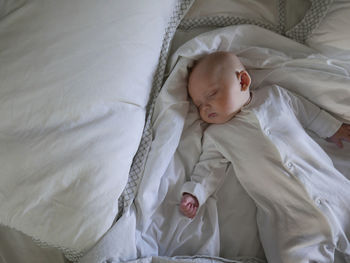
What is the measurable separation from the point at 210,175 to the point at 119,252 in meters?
0.36

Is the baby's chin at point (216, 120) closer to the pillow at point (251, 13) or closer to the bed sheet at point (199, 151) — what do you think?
the bed sheet at point (199, 151)

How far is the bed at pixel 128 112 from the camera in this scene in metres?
0.76

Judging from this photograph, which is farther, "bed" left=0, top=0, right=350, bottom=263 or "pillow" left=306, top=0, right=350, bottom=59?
"pillow" left=306, top=0, right=350, bottom=59

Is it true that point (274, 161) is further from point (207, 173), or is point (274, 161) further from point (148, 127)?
point (148, 127)

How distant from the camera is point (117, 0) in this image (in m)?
0.89

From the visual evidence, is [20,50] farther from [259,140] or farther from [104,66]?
[259,140]

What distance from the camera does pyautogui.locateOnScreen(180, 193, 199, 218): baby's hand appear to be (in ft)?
3.07

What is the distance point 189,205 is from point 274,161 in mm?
299

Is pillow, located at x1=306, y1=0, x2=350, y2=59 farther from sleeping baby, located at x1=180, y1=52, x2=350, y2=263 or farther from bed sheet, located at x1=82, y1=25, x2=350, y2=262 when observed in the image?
sleeping baby, located at x1=180, y1=52, x2=350, y2=263

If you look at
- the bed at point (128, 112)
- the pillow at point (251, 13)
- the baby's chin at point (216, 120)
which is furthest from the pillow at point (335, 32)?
the baby's chin at point (216, 120)

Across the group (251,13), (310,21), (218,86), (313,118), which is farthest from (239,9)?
(313,118)

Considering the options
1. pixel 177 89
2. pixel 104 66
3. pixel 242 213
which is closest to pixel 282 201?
pixel 242 213

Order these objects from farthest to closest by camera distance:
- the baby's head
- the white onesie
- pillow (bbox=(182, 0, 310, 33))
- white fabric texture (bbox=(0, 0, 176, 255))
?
pillow (bbox=(182, 0, 310, 33)), the baby's head, the white onesie, white fabric texture (bbox=(0, 0, 176, 255))

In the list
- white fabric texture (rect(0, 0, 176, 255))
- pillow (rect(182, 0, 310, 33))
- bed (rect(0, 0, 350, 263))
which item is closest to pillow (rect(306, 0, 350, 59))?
bed (rect(0, 0, 350, 263))
